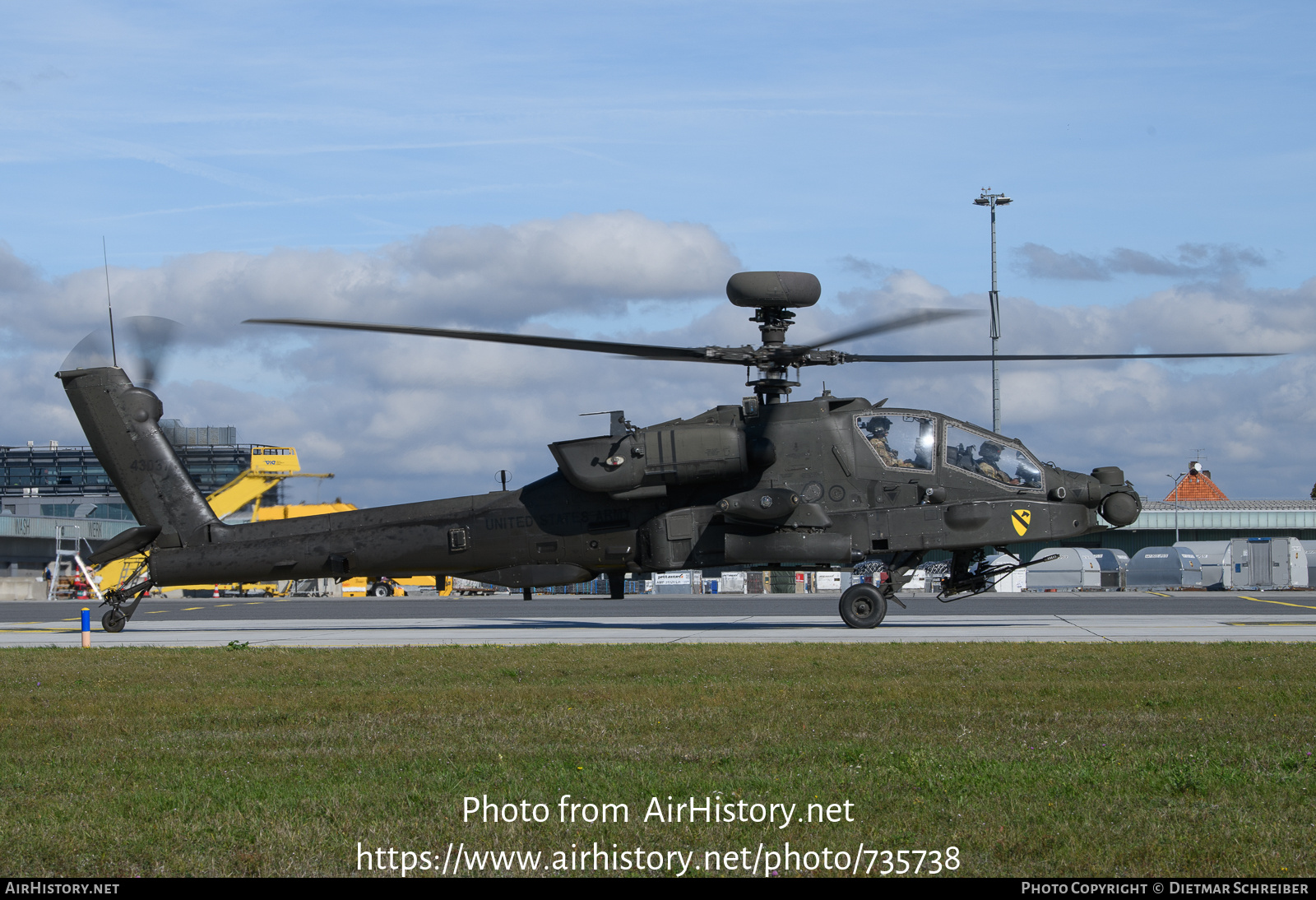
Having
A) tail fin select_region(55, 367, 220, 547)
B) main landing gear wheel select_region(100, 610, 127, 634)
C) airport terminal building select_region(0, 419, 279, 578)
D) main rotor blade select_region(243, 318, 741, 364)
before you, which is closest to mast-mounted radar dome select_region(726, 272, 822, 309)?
main rotor blade select_region(243, 318, 741, 364)

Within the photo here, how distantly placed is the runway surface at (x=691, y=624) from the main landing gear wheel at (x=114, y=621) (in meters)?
0.34

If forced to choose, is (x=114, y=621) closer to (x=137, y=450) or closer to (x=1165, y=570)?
(x=137, y=450)

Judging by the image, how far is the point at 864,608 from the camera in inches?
816

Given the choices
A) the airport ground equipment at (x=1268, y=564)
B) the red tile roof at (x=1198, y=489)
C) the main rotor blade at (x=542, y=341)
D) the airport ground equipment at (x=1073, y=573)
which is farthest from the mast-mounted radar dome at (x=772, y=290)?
the red tile roof at (x=1198, y=489)

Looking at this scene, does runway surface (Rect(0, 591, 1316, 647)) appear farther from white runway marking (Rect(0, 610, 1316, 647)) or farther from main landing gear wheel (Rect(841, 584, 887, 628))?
main landing gear wheel (Rect(841, 584, 887, 628))

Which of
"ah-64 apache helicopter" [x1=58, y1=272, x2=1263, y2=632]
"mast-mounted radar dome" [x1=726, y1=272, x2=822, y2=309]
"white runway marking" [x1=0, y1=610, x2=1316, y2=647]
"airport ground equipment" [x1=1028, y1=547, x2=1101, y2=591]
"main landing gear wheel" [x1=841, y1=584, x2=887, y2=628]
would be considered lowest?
"airport ground equipment" [x1=1028, y1=547, x2=1101, y2=591]

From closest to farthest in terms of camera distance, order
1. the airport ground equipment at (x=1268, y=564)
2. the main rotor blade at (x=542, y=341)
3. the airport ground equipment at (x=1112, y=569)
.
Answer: the main rotor blade at (x=542, y=341), the airport ground equipment at (x=1268, y=564), the airport ground equipment at (x=1112, y=569)

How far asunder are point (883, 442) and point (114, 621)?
1499 cm

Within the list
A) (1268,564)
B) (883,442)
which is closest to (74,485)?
(1268,564)

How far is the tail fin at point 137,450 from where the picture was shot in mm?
22734

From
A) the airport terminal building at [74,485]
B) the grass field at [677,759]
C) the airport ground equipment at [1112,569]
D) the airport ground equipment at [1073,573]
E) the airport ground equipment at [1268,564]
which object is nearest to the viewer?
the grass field at [677,759]

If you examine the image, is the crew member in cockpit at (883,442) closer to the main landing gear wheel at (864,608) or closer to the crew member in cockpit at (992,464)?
the crew member in cockpit at (992,464)

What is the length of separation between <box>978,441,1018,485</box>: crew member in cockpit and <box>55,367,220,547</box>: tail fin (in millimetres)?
14339

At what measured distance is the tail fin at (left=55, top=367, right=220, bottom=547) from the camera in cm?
2273
